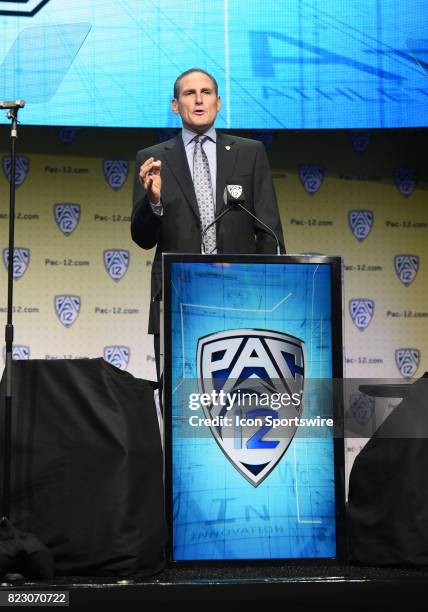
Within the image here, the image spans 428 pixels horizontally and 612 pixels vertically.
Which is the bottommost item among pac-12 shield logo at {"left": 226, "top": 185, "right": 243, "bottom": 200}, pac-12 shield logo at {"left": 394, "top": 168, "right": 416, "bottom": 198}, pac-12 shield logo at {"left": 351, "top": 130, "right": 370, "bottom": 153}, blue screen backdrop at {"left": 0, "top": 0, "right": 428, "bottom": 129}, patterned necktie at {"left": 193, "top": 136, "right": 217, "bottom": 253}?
pac-12 shield logo at {"left": 226, "top": 185, "right": 243, "bottom": 200}

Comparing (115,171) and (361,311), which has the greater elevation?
(115,171)

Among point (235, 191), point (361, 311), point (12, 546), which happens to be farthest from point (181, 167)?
point (361, 311)

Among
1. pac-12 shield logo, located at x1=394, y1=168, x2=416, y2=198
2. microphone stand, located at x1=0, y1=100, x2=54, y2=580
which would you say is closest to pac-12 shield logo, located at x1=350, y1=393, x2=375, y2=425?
microphone stand, located at x1=0, y1=100, x2=54, y2=580

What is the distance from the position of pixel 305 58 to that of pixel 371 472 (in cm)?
281

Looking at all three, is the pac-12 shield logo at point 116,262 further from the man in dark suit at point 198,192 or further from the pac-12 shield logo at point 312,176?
the man in dark suit at point 198,192

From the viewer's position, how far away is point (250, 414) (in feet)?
7.61

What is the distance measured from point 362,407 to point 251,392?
0.59m

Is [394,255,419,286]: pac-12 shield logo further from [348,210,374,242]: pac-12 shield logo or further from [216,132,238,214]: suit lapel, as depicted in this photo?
[216,132,238,214]: suit lapel

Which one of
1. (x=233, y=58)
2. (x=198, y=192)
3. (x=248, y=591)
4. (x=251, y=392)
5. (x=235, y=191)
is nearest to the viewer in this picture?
(x=248, y=591)

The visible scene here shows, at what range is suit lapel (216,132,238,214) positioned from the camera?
2891 mm

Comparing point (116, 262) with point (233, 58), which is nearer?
point (233, 58)

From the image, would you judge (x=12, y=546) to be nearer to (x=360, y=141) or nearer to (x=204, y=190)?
(x=204, y=190)

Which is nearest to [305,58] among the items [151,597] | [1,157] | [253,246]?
[1,157]

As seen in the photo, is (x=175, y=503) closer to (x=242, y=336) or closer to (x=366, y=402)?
(x=242, y=336)
